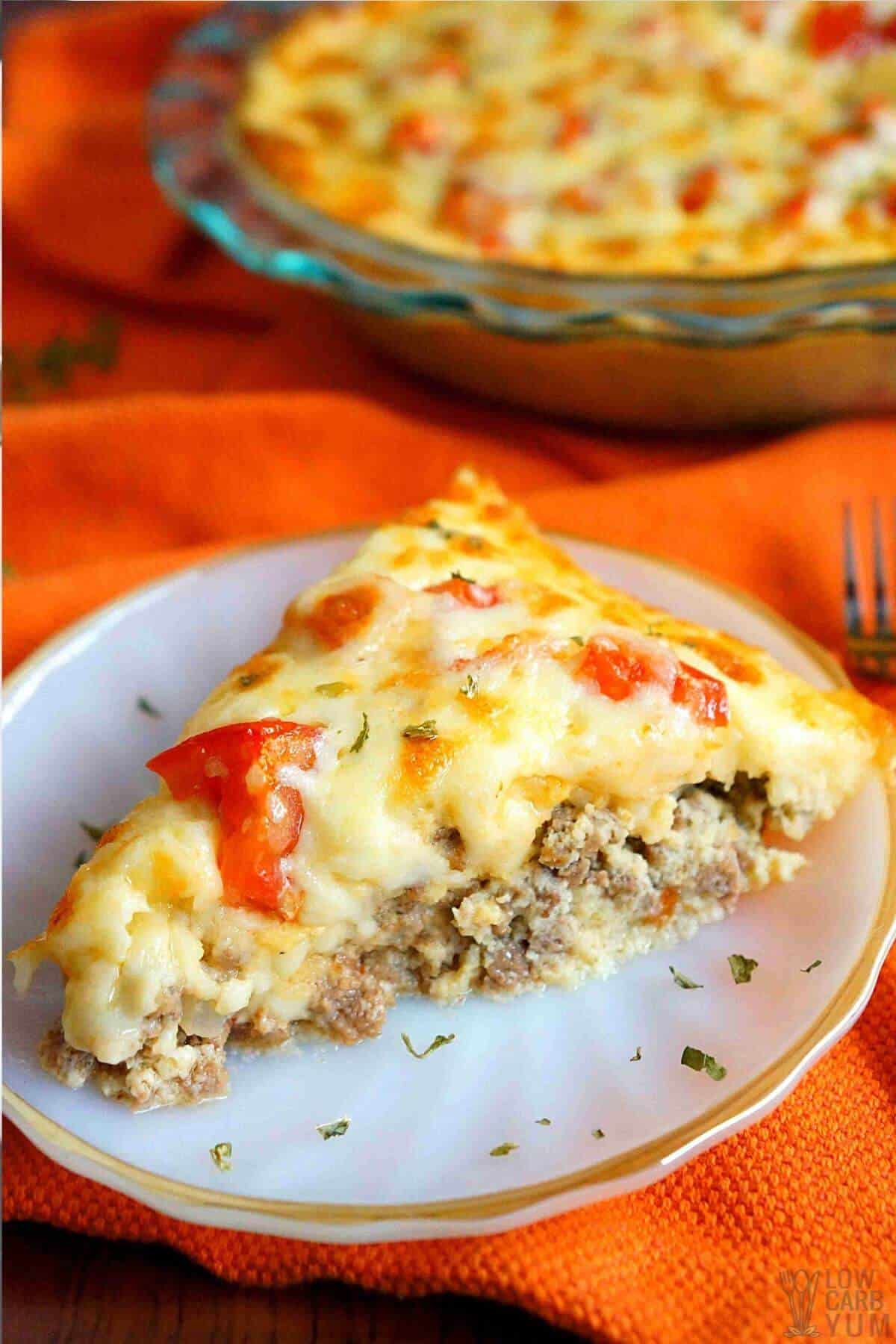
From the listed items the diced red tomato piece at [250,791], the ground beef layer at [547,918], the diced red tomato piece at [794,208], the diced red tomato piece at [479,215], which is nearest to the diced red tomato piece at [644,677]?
the ground beef layer at [547,918]

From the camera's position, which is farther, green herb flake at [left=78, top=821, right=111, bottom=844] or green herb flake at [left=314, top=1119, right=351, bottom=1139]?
green herb flake at [left=78, top=821, right=111, bottom=844]

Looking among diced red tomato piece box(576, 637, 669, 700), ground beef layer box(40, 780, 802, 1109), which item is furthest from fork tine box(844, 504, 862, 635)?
diced red tomato piece box(576, 637, 669, 700)

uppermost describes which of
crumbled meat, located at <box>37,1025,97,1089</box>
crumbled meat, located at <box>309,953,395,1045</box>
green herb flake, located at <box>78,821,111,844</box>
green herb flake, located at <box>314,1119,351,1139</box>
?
crumbled meat, located at <box>37,1025,97,1089</box>

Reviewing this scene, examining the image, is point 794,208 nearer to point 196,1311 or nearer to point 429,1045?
point 429,1045

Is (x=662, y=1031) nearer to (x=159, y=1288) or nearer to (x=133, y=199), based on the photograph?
(x=159, y=1288)

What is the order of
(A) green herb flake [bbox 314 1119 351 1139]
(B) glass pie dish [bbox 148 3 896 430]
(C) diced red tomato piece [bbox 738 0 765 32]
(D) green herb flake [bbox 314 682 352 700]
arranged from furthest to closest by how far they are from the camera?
(C) diced red tomato piece [bbox 738 0 765 32] < (B) glass pie dish [bbox 148 3 896 430] < (D) green herb flake [bbox 314 682 352 700] < (A) green herb flake [bbox 314 1119 351 1139]

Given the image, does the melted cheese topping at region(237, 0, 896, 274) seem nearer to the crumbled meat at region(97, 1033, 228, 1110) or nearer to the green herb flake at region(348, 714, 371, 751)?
the green herb flake at region(348, 714, 371, 751)
